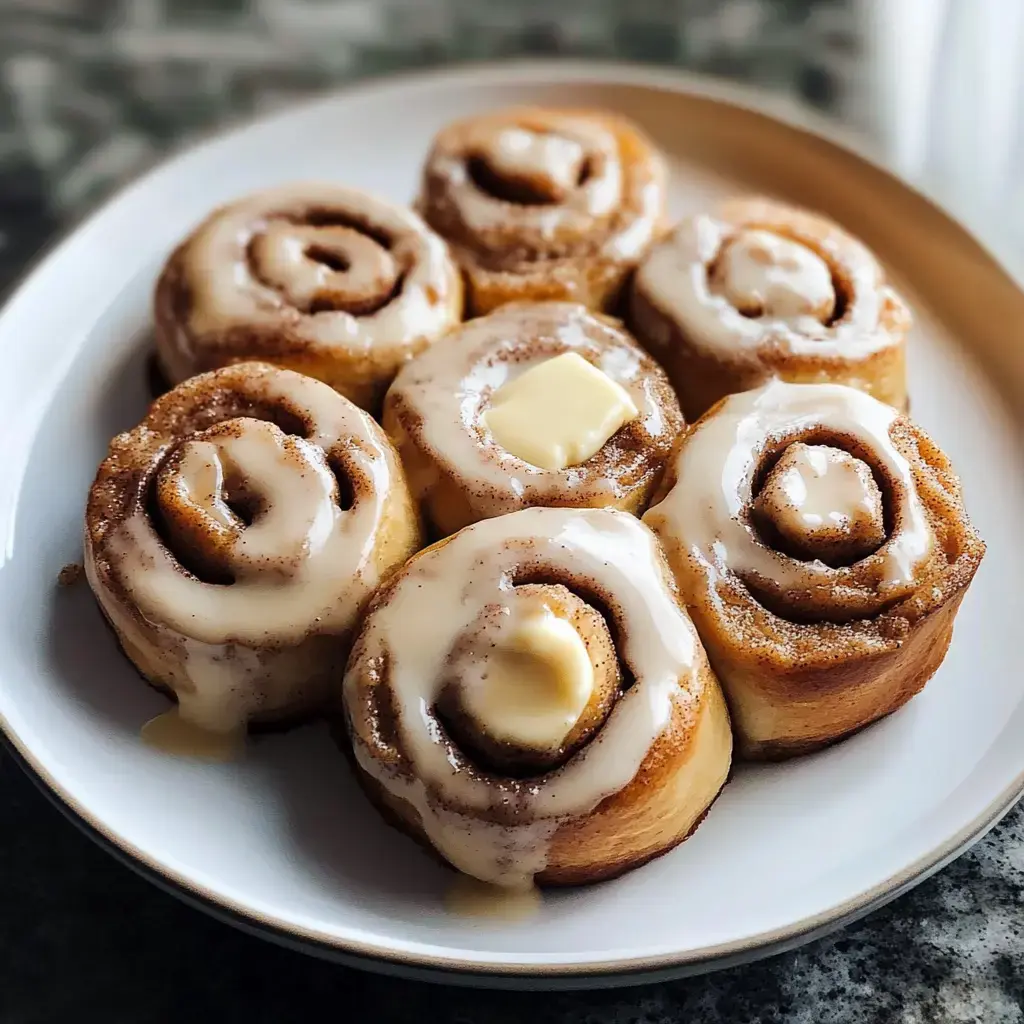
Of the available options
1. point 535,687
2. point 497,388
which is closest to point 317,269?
point 497,388

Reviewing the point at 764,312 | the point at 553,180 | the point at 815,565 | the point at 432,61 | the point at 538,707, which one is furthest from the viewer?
the point at 432,61

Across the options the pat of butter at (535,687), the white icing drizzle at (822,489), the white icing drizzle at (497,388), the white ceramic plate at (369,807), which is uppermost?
the white icing drizzle at (822,489)

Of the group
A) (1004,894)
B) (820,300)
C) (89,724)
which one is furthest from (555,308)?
(1004,894)

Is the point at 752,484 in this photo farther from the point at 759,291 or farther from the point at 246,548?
the point at 246,548

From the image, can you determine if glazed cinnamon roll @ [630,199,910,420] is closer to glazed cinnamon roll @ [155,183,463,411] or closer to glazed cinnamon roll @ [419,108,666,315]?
glazed cinnamon roll @ [419,108,666,315]

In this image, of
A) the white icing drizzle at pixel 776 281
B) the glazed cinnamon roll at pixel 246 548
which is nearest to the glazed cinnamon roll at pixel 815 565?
the white icing drizzle at pixel 776 281

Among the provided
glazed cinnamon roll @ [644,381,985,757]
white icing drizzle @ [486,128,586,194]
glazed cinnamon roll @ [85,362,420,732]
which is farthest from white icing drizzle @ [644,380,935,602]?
white icing drizzle @ [486,128,586,194]

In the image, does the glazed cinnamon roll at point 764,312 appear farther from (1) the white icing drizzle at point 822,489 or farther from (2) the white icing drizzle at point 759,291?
(1) the white icing drizzle at point 822,489
